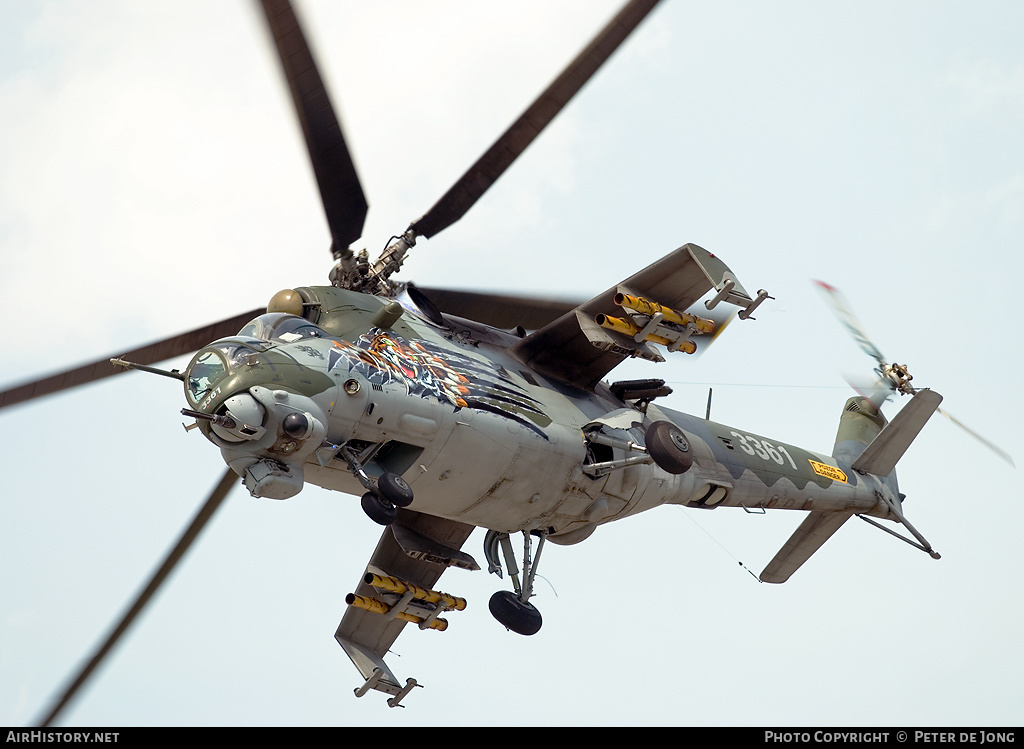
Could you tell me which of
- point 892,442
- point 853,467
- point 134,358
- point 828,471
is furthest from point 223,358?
point 892,442

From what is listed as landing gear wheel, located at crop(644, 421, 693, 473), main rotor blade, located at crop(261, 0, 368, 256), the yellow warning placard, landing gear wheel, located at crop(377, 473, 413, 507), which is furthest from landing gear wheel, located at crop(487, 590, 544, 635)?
the yellow warning placard

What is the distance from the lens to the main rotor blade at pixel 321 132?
11961 millimetres

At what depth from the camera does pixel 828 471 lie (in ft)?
65.5

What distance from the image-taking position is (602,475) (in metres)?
16.1

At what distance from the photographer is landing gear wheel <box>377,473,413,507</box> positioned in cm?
1339

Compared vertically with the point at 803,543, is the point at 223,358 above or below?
below

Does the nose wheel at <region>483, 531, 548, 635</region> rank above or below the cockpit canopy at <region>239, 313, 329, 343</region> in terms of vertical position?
below

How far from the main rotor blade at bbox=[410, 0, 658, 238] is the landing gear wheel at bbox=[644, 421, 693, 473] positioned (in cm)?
383

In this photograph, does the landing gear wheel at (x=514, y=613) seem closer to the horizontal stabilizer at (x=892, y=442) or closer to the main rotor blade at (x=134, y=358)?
the main rotor blade at (x=134, y=358)

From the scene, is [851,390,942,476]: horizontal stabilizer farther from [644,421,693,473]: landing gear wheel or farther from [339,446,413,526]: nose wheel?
[339,446,413,526]: nose wheel

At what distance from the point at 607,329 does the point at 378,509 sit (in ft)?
14.9

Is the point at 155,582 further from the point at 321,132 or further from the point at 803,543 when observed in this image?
the point at 803,543

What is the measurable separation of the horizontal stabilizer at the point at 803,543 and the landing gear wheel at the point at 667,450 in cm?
623
